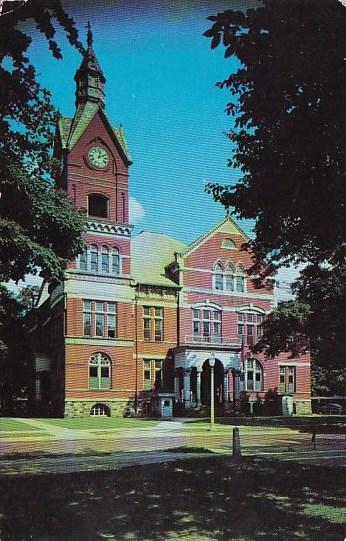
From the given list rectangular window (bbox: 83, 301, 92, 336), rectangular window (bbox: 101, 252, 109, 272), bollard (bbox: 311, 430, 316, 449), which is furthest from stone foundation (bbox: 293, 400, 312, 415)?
rectangular window (bbox: 101, 252, 109, 272)

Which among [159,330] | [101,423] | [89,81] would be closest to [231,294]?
[159,330]

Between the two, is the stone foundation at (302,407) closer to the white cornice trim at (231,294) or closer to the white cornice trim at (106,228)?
the white cornice trim at (231,294)

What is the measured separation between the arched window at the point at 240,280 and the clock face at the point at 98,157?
4.63 feet

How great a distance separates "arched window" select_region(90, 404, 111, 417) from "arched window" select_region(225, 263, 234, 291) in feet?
4.44

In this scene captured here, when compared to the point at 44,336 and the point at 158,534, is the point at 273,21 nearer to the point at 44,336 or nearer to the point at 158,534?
the point at 44,336

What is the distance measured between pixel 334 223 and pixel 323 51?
4.13 feet

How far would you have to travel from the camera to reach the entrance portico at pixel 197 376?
14.2ft

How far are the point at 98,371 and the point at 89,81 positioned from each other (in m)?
2.13

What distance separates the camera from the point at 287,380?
4672mm

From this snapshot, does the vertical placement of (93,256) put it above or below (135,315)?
above

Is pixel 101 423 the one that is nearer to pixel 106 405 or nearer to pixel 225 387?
pixel 106 405

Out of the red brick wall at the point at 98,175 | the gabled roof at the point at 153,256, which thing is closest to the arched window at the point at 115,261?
the gabled roof at the point at 153,256

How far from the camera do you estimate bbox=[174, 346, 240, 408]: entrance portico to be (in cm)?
432

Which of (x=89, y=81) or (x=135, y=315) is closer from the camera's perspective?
(x=89, y=81)
